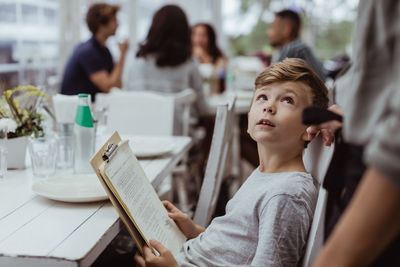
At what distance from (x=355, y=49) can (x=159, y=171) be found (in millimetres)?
977

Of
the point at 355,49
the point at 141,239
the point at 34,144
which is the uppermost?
the point at 355,49

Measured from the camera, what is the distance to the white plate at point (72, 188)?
3.74 ft

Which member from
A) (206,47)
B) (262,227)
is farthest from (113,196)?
(206,47)

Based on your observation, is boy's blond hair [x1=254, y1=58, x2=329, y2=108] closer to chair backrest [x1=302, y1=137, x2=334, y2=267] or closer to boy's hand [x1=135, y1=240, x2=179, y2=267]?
chair backrest [x1=302, y1=137, x2=334, y2=267]

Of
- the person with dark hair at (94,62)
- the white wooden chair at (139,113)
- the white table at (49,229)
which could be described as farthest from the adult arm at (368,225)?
the person with dark hair at (94,62)

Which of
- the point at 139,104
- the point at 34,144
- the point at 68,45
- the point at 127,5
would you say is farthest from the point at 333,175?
the point at 127,5

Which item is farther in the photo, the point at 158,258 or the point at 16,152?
the point at 16,152

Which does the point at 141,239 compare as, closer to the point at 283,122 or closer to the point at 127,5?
the point at 283,122

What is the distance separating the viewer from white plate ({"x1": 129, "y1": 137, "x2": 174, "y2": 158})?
1.67 metres

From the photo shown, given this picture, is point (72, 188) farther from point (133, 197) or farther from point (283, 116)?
point (283, 116)

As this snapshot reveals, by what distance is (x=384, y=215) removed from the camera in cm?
53

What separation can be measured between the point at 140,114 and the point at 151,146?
0.63 metres

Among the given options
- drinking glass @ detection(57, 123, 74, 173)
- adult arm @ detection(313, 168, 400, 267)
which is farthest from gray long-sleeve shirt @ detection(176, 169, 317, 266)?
drinking glass @ detection(57, 123, 74, 173)

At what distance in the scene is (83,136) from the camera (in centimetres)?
144
